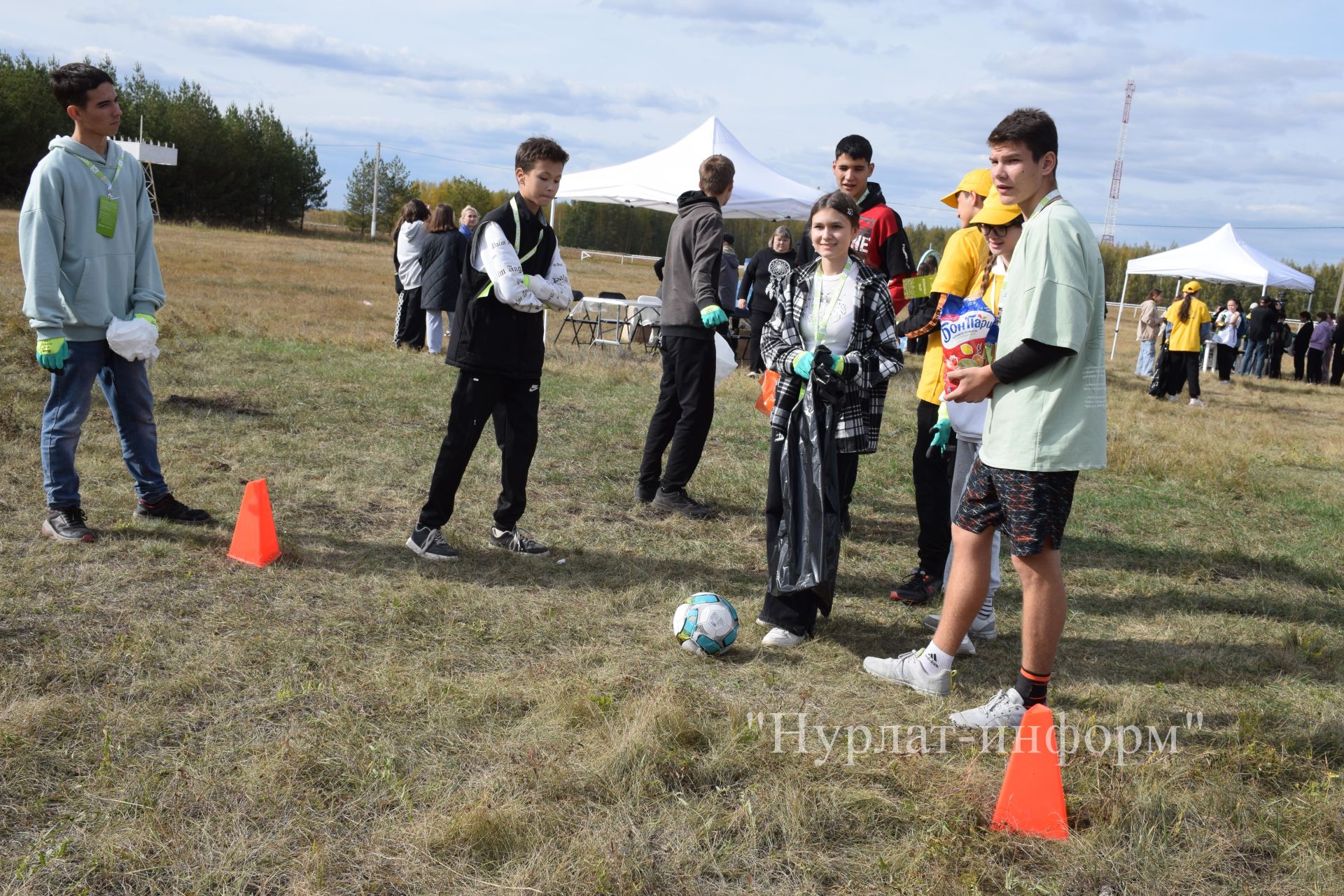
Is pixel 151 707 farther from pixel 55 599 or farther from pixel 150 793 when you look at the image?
pixel 55 599

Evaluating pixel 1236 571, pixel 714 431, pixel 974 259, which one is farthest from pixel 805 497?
pixel 714 431

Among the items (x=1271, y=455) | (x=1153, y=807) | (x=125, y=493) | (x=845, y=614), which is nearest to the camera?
(x=1153, y=807)

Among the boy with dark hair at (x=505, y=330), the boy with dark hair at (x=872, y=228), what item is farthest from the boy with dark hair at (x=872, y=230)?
the boy with dark hair at (x=505, y=330)

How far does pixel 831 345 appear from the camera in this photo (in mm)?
4109

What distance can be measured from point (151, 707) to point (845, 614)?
114 inches

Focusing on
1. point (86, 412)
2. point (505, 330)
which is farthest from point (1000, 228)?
point (86, 412)

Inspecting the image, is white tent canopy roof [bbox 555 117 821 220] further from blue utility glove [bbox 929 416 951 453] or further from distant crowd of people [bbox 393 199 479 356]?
blue utility glove [bbox 929 416 951 453]

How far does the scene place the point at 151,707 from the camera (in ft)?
10.5

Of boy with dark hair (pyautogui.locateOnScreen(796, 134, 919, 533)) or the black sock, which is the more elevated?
boy with dark hair (pyautogui.locateOnScreen(796, 134, 919, 533))

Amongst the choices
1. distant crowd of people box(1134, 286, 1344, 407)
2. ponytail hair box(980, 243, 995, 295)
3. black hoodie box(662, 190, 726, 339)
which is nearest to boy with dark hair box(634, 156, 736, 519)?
black hoodie box(662, 190, 726, 339)

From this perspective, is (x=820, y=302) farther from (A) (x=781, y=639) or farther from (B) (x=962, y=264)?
(A) (x=781, y=639)

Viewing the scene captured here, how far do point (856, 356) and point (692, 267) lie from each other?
2.05 m

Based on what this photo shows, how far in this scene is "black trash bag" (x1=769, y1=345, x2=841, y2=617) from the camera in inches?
157

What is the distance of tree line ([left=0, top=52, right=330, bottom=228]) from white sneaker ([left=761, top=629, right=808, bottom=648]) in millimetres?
46758
